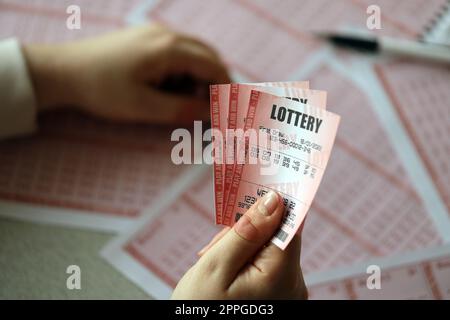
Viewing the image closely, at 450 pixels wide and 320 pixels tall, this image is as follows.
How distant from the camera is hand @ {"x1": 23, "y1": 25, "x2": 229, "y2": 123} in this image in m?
0.63

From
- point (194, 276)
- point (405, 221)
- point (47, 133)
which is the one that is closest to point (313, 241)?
point (405, 221)

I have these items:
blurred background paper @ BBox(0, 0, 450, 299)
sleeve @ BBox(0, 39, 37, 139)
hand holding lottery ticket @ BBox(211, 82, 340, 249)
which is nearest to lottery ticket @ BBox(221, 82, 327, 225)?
hand holding lottery ticket @ BBox(211, 82, 340, 249)

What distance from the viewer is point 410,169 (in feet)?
2.08

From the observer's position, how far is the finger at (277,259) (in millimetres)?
420

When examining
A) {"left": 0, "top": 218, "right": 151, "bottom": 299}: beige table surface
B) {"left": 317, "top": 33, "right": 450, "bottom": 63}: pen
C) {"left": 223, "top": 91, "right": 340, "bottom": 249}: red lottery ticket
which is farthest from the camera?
{"left": 317, "top": 33, "right": 450, "bottom": 63}: pen

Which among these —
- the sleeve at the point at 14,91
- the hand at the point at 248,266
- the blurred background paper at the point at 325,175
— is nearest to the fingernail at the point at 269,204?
the hand at the point at 248,266

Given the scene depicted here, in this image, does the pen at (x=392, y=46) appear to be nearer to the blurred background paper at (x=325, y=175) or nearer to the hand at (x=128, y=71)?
the blurred background paper at (x=325, y=175)

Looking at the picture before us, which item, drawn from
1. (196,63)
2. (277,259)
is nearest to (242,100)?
(277,259)

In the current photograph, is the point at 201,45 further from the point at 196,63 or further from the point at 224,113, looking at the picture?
the point at 224,113

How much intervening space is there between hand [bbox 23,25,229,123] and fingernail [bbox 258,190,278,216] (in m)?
0.26

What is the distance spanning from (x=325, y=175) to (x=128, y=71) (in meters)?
0.26

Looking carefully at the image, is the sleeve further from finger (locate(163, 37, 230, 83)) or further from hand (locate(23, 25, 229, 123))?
finger (locate(163, 37, 230, 83))

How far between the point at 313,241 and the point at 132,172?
22 cm
